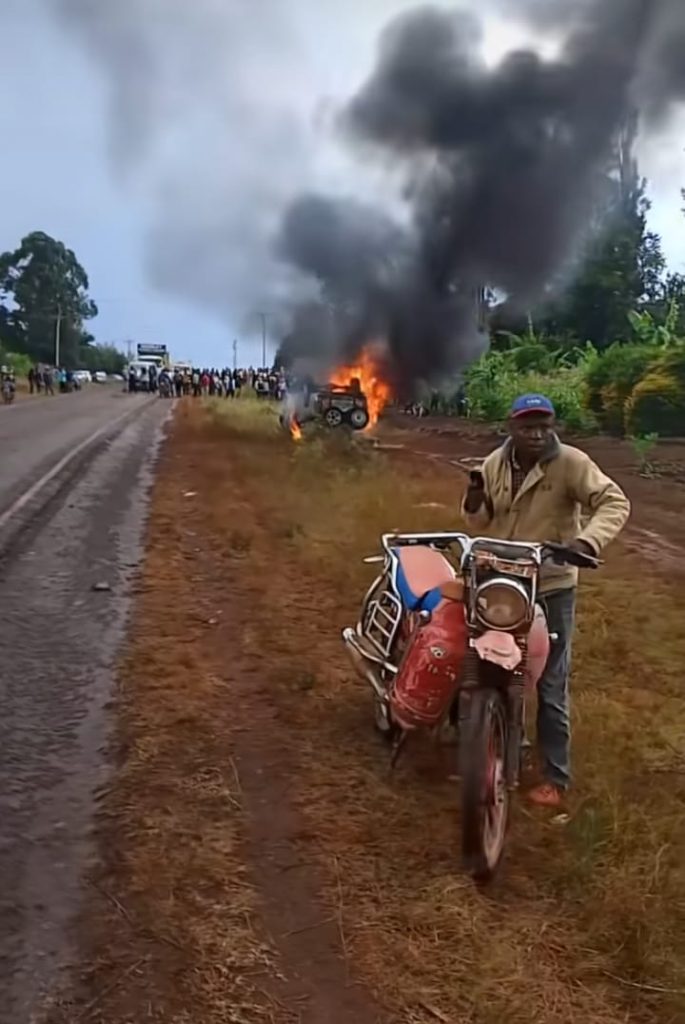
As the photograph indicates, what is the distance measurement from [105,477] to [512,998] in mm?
12564

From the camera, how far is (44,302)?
93562mm

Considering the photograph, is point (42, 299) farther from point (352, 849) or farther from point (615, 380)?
point (352, 849)

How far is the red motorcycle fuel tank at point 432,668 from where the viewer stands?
3992 millimetres

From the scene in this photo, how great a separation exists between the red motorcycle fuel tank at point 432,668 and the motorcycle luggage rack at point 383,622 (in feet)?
1.38

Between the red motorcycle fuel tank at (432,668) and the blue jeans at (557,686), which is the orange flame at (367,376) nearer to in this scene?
the blue jeans at (557,686)

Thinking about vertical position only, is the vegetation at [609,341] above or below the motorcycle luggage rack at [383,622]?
above

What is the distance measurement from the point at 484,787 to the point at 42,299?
313 ft

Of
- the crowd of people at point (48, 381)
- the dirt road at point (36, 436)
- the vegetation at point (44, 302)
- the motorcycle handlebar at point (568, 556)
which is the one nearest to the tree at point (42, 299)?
the vegetation at point (44, 302)

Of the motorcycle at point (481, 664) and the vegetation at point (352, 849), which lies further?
the motorcycle at point (481, 664)

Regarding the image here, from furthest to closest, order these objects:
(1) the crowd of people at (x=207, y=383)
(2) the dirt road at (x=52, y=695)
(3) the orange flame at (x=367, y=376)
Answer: (1) the crowd of people at (x=207, y=383) < (3) the orange flame at (x=367, y=376) < (2) the dirt road at (x=52, y=695)

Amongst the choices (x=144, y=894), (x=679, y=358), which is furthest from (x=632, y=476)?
(x=144, y=894)

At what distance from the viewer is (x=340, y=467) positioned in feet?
53.5

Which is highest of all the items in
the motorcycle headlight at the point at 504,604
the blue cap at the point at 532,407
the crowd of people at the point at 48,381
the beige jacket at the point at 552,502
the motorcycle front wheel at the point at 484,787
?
the blue cap at the point at 532,407

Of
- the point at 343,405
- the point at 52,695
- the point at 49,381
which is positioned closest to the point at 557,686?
the point at 52,695
